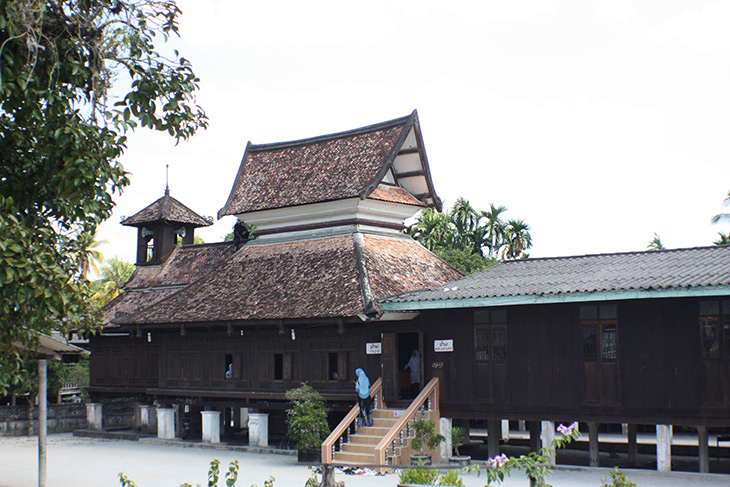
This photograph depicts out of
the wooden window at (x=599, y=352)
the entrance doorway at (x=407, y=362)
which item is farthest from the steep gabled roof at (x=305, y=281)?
the wooden window at (x=599, y=352)

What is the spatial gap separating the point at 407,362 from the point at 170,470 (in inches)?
282

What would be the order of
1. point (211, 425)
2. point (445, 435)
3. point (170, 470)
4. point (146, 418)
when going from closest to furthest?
point (170, 470)
point (445, 435)
point (211, 425)
point (146, 418)

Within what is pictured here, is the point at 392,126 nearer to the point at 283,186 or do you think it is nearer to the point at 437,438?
the point at 283,186

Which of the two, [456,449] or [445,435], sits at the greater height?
[445,435]

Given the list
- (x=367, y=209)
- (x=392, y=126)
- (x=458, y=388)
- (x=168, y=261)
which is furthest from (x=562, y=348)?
(x=168, y=261)

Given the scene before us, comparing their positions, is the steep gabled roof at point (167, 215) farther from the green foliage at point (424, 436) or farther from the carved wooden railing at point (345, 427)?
the green foliage at point (424, 436)

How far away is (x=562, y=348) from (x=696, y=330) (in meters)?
2.97

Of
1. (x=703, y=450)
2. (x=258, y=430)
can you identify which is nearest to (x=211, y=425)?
(x=258, y=430)

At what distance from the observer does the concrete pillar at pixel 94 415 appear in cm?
3195

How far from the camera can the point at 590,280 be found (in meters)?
19.3

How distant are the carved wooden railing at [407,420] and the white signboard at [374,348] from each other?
2.04 m

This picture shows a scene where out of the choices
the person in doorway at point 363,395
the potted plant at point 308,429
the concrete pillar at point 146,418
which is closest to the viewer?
the person in doorway at point 363,395

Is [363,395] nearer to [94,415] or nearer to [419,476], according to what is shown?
[419,476]

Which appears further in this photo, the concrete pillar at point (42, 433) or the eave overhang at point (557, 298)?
the eave overhang at point (557, 298)
